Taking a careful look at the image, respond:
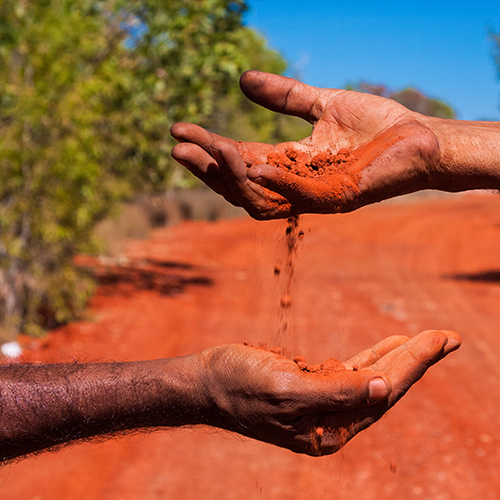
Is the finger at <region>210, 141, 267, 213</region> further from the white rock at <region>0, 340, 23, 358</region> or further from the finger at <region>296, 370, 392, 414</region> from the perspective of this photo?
the white rock at <region>0, 340, 23, 358</region>

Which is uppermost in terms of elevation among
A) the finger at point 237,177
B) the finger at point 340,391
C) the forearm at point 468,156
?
the forearm at point 468,156

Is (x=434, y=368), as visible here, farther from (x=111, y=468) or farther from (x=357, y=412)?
(x=357, y=412)

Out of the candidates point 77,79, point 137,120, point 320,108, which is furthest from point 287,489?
point 137,120

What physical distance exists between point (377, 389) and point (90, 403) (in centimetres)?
102

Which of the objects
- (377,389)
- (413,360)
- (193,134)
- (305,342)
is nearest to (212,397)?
(377,389)

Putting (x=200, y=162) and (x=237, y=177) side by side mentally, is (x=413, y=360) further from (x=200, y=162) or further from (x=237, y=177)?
(x=200, y=162)

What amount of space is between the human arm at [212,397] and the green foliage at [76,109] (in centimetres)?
453

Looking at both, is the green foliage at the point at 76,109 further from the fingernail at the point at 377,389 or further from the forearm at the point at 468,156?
the fingernail at the point at 377,389

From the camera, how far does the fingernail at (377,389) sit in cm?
194

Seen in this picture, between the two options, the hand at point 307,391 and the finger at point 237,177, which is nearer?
the hand at point 307,391

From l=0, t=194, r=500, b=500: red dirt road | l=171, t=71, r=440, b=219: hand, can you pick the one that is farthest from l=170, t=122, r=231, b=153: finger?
l=0, t=194, r=500, b=500: red dirt road

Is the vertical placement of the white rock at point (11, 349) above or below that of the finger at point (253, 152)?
below

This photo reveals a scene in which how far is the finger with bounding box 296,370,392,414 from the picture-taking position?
1.93 metres

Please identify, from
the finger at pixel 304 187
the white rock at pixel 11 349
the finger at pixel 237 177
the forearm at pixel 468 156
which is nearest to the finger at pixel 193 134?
the finger at pixel 237 177
